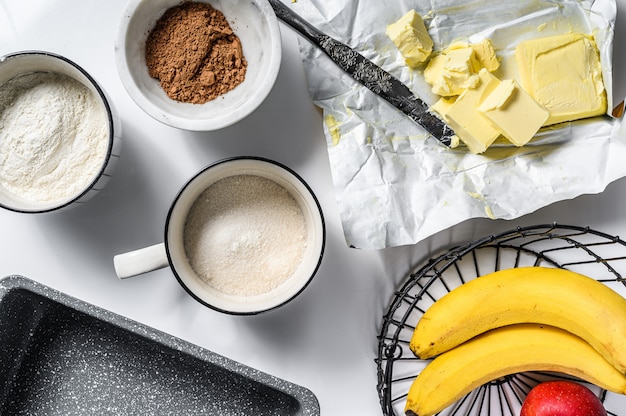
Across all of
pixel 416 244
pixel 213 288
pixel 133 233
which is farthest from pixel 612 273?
pixel 133 233

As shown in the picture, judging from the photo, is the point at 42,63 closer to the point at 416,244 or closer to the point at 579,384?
the point at 416,244

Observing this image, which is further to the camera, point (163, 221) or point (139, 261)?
point (163, 221)

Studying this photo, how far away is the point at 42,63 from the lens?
29.8 inches

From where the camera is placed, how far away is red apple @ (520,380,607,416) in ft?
2.46

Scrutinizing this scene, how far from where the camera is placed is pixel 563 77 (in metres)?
0.80

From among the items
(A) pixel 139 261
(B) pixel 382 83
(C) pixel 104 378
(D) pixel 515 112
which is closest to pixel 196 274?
(A) pixel 139 261

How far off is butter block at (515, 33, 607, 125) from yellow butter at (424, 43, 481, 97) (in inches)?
2.8

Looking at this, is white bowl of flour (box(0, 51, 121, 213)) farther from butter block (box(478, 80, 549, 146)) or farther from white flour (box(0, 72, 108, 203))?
butter block (box(478, 80, 549, 146))

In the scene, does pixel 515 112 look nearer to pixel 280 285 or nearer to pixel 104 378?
pixel 280 285

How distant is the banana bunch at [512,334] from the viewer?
736 mm

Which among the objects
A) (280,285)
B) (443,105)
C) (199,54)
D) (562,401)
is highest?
(199,54)

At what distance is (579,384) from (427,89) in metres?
0.42

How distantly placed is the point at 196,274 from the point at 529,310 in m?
0.40

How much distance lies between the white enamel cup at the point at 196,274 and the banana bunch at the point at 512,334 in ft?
0.54
